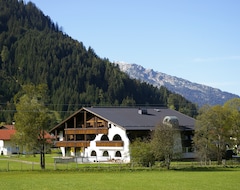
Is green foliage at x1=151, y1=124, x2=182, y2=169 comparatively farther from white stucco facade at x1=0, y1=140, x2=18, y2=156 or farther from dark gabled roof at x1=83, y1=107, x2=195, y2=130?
white stucco facade at x1=0, y1=140, x2=18, y2=156

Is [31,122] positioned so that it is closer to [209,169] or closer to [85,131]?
[209,169]

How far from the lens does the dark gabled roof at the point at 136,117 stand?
7369 cm

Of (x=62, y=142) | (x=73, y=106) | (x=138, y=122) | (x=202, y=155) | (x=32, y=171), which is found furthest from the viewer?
(x=73, y=106)

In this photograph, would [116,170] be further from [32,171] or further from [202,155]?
[202,155]

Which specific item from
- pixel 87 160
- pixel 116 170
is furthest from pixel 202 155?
pixel 87 160

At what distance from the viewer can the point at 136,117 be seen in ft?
255

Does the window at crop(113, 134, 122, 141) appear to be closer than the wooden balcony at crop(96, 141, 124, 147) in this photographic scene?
No

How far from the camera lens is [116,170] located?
52250 mm

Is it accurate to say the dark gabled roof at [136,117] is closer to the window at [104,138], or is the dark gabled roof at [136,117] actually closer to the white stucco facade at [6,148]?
the window at [104,138]

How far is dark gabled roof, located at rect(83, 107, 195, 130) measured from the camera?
242 ft

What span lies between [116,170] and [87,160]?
25454 mm

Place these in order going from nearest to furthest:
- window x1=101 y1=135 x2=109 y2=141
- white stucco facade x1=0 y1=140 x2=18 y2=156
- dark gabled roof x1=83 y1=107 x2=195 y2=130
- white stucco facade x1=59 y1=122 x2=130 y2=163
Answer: white stucco facade x1=59 y1=122 x2=130 y2=163 → dark gabled roof x1=83 y1=107 x2=195 y2=130 → window x1=101 y1=135 x2=109 y2=141 → white stucco facade x1=0 y1=140 x2=18 y2=156

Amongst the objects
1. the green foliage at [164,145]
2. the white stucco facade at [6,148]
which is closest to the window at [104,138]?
the green foliage at [164,145]

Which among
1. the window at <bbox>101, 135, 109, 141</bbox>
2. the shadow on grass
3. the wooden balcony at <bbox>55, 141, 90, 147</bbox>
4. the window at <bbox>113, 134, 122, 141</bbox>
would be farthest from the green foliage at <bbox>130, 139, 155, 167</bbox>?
the wooden balcony at <bbox>55, 141, 90, 147</bbox>
